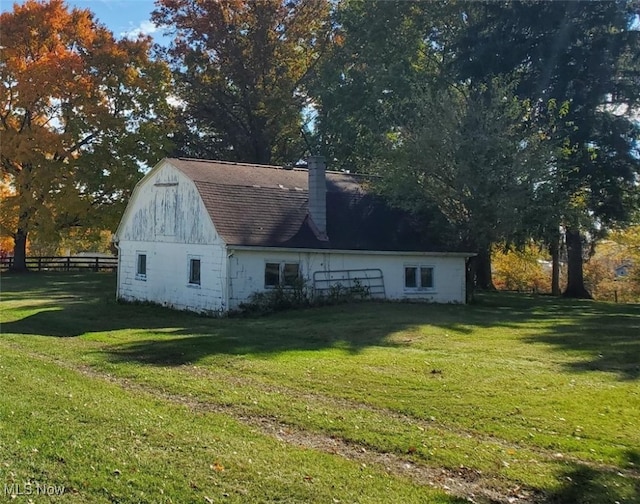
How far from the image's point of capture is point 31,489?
17.1ft

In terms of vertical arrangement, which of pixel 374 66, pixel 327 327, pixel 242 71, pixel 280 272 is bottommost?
pixel 327 327

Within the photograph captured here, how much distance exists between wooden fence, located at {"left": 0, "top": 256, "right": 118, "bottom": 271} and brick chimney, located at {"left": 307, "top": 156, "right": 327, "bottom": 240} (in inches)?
1108

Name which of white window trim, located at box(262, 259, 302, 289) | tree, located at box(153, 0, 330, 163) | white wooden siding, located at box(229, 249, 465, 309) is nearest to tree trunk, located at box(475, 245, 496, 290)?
white wooden siding, located at box(229, 249, 465, 309)

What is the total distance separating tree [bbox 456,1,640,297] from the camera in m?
29.1

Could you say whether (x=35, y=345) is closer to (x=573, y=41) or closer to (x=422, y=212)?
(x=422, y=212)

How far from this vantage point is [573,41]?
Result: 29.6 meters

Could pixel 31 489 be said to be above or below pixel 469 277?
below

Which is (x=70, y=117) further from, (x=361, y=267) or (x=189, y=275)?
(x=361, y=267)

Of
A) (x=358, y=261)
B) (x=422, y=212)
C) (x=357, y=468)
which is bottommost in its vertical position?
(x=357, y=468)

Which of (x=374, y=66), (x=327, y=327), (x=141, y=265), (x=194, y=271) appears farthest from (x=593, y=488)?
(x=374, y=66)

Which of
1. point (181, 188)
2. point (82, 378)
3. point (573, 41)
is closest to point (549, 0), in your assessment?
point (573, 41)

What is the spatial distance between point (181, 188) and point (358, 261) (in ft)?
21.8

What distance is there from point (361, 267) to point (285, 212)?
332 centimetres

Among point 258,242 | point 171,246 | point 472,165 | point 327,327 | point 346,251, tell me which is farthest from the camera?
point 472,165
